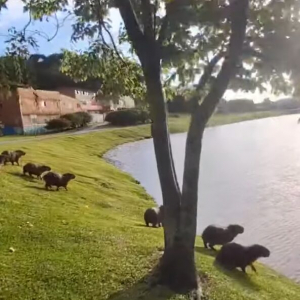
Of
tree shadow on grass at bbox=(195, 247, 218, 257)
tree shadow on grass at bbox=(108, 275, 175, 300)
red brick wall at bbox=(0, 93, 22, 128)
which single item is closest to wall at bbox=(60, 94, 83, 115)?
red brick wall at bbox=(0, 93, 22, 128)

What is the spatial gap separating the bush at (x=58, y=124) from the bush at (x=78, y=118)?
4.51 feet

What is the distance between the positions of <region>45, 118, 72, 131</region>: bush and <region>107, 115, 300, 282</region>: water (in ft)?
A: 41.3

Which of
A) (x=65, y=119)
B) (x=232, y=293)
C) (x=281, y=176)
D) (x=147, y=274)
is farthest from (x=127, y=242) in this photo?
(x=65, y=119)

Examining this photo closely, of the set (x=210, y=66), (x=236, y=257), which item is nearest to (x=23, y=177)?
(x=236, y=257)

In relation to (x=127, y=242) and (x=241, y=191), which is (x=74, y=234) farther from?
(x=241, y=191)

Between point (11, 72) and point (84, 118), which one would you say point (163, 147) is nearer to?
point (11, 72)

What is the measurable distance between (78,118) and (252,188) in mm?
39758

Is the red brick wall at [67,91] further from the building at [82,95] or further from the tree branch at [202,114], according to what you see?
the tree branch at [202,114]

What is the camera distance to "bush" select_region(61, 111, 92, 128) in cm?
5884

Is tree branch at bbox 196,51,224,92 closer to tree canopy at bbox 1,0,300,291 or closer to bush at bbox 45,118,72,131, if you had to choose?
tree canopy at bbox 1,0,300,291

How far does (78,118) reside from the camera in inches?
2389

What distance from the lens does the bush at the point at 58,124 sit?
55.0 metres

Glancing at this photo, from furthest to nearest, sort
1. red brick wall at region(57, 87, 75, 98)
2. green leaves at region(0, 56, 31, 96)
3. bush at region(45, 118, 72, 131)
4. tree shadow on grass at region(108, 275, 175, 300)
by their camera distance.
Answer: red brick wall at region(57, 87, 75, 98)
bush at region(45, 118, 72, 131)
green leaves at region(0, 56, 31, 96)
tree shadow on grass at region(108, 275, 175, 300)

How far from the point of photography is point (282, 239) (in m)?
14.8
